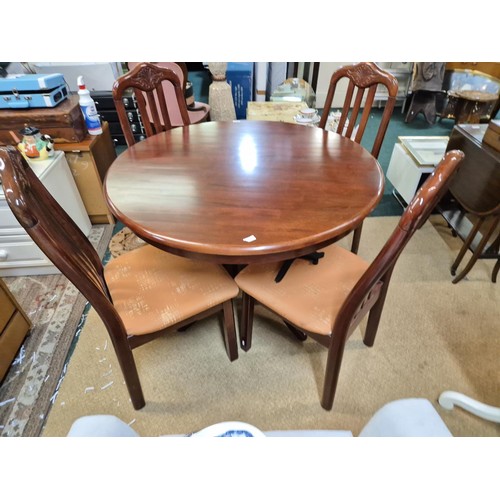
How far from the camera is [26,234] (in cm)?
171

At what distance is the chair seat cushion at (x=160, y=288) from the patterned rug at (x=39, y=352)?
0.60 m

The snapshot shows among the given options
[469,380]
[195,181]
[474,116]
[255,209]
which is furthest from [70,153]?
[474,116]

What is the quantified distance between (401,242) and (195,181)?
752mm

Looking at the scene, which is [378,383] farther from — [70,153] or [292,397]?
[70,153]

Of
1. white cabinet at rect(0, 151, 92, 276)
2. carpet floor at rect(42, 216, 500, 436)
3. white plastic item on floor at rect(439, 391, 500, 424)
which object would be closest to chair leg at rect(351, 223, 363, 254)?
carpet floor at rect(42, 216, 500, 436)

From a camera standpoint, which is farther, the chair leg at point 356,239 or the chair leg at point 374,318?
the chair leg at point 356,239

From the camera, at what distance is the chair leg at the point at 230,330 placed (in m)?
1.26

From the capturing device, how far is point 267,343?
4.98 ft

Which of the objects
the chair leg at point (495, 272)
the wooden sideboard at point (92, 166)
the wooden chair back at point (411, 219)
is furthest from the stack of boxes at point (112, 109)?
the chair leg at point (495, 272)

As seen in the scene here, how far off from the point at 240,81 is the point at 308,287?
2925 millimetres

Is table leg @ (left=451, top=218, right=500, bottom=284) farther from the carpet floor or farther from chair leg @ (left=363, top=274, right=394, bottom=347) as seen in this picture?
chair leg @ (left=363, top=274, right=394, bottom=347)

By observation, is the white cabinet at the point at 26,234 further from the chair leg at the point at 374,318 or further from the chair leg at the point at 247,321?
the chair leg at the point at 374,318

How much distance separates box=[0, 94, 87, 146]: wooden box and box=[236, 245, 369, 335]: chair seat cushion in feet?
5.07

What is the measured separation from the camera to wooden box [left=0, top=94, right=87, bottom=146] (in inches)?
72.8
